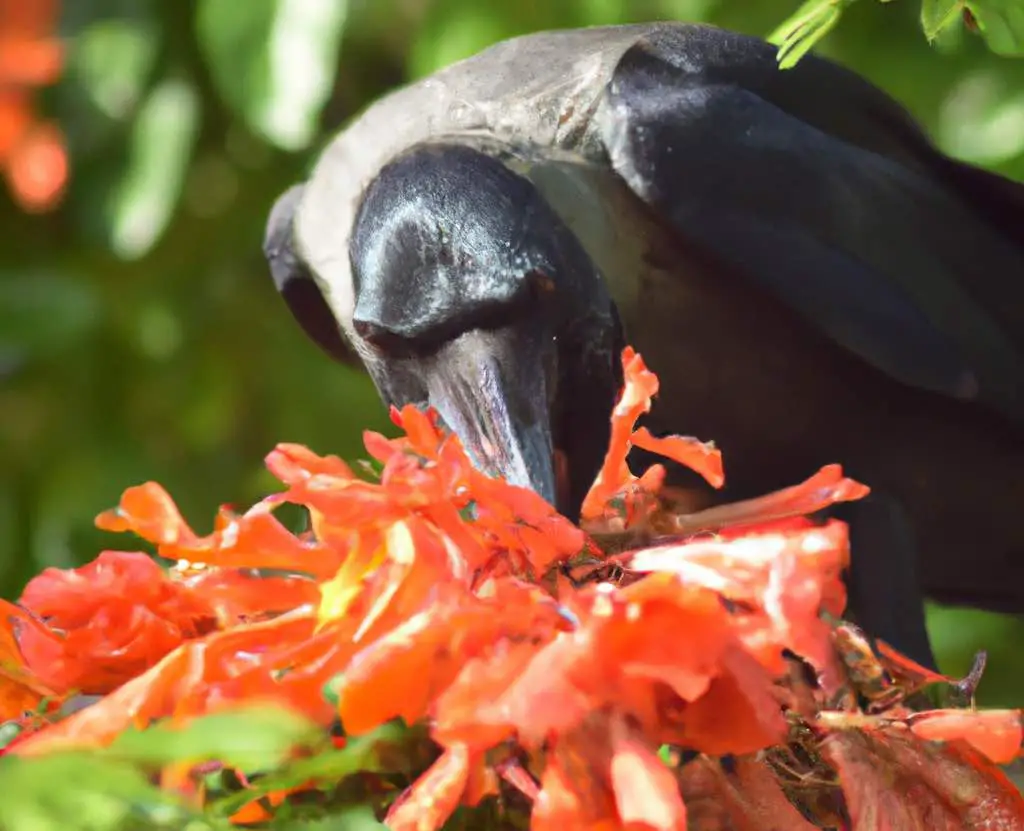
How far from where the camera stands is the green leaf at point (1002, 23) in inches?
33.7

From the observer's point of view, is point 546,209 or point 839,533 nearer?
point 839,533

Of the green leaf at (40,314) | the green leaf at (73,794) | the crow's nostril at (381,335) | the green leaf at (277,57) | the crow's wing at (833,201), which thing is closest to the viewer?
the green leaf at (73,794)

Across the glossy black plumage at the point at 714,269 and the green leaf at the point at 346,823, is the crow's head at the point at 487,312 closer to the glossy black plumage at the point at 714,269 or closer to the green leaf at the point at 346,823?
the glossy black plumage at the point at 714,269

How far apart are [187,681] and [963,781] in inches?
12.5

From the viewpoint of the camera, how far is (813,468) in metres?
1.38

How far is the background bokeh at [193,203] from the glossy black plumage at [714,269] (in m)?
0.51

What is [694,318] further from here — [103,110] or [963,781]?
[103,110]

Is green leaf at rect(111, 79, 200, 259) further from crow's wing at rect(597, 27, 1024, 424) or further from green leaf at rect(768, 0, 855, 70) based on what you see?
→ green leaf at rect(768, 0, 855, 70)

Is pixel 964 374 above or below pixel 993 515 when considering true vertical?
above

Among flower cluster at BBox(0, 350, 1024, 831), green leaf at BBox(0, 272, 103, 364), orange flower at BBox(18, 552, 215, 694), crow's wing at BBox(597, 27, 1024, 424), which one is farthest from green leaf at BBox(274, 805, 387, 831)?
green leaf at BBox(0, 272, 103, 364)

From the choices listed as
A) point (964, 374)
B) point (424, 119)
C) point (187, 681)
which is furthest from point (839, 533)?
point (424, 119)

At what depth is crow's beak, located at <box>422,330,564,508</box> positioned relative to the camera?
1.01 meters

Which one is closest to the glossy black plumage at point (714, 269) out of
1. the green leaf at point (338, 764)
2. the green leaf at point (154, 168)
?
the green leaf at point (338, 764)

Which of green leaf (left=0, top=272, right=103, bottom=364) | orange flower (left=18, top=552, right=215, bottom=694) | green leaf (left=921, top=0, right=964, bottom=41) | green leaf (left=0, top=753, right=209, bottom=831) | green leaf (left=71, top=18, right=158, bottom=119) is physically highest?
green leaf (left=921, top=0, right=964, bottom=41)
